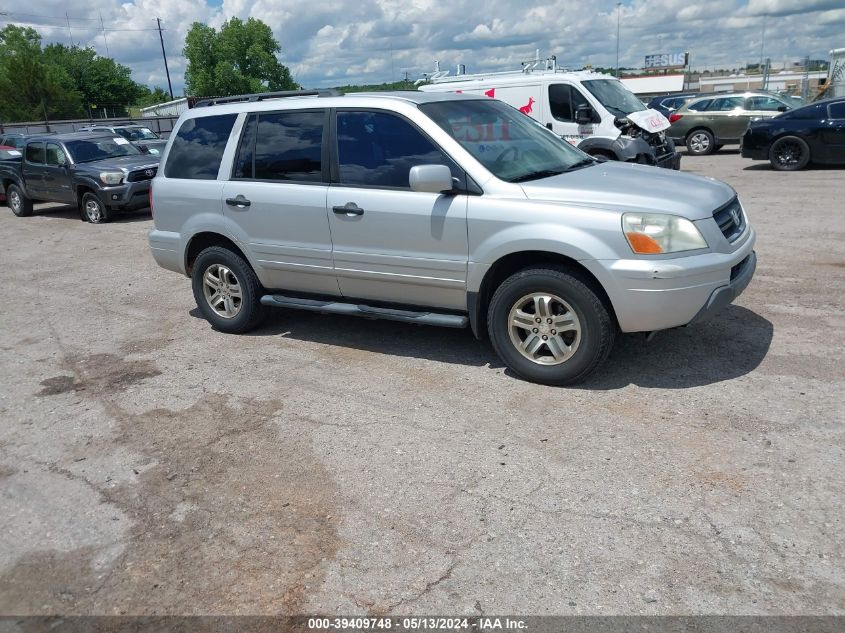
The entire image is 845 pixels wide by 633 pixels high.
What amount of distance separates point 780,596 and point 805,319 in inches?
144

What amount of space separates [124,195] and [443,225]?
11144 millimetres

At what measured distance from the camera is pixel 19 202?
16.9m

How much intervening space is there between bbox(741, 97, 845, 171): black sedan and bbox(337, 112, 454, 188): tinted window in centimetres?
1268

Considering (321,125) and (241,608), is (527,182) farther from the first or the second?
(241,608)

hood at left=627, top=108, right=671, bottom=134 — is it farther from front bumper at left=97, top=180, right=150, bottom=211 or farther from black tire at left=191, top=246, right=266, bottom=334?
front bumper at left=97, top=180, right=150, bottom=211

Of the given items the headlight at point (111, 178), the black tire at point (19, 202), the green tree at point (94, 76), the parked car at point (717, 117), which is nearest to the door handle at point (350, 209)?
the headlight at point (111, 178)

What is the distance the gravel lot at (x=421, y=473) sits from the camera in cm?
302

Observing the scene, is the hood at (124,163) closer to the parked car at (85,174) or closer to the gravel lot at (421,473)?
the parked car at (85,174)

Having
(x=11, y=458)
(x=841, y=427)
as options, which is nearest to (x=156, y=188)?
(x=11, y=458)

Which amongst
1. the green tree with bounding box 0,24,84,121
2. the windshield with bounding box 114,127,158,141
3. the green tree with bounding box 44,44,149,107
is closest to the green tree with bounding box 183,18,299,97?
the green tree with bounding box 44,44,149,107

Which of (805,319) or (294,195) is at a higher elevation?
(294,195)

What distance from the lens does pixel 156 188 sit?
256 inches

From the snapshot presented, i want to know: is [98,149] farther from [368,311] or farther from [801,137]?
[801,137]

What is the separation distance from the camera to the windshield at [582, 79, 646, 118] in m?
12.7
